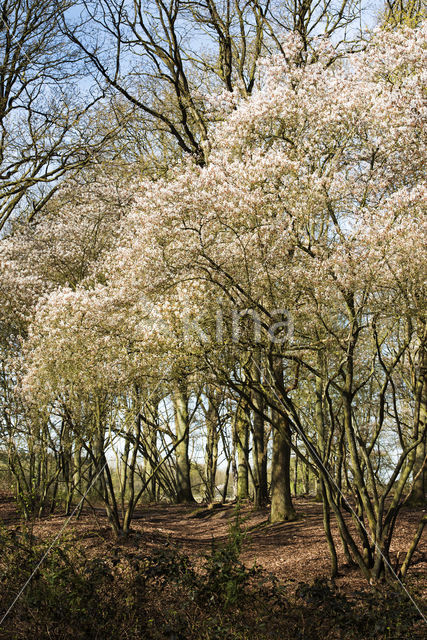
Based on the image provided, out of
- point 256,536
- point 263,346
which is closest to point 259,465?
point 256,536

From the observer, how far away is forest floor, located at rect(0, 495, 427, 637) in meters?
6.51

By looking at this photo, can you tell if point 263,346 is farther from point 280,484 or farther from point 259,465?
point 259,465

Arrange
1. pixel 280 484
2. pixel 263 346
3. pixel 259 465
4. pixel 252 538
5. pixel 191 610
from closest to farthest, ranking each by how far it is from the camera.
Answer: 1. pixel 191 610
2. pixel 263 346
3. pixel 252 538
4. pixel 280 484
5. pixel 259 465

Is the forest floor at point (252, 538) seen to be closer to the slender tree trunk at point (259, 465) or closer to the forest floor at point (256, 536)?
the forest floor at point (256, 536)

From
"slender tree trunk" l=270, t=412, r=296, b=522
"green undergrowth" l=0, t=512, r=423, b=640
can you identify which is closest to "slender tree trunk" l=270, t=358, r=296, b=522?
"slender tree trunk" l=270, t=412, r=296, b=522

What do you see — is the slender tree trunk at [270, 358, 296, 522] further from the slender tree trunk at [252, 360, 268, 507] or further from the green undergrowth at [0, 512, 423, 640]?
the green undergrowth at [0, 512, 423, 640]

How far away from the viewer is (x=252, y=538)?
8.68 metres

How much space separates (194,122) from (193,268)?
722 cm

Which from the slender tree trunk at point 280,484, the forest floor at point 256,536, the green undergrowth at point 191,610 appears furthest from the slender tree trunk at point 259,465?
the green undergrowth at point 191,610

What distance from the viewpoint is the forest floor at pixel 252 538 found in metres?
6.51

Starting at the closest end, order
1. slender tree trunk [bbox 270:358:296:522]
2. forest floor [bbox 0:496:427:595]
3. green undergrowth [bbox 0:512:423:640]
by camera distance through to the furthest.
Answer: green undergrowth [bbox 0:512:423:640]
forest floor [bbox 0:496:427:595]
slender tree trunk [bbox 270:358:296:522]

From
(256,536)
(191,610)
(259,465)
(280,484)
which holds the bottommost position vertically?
(256,536)

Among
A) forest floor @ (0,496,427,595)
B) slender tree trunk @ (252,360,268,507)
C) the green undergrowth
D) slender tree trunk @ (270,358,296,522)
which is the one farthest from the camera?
slender tree trunk @ (252,360,268,507)

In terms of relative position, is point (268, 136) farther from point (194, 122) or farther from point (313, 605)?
point (194, 122)
